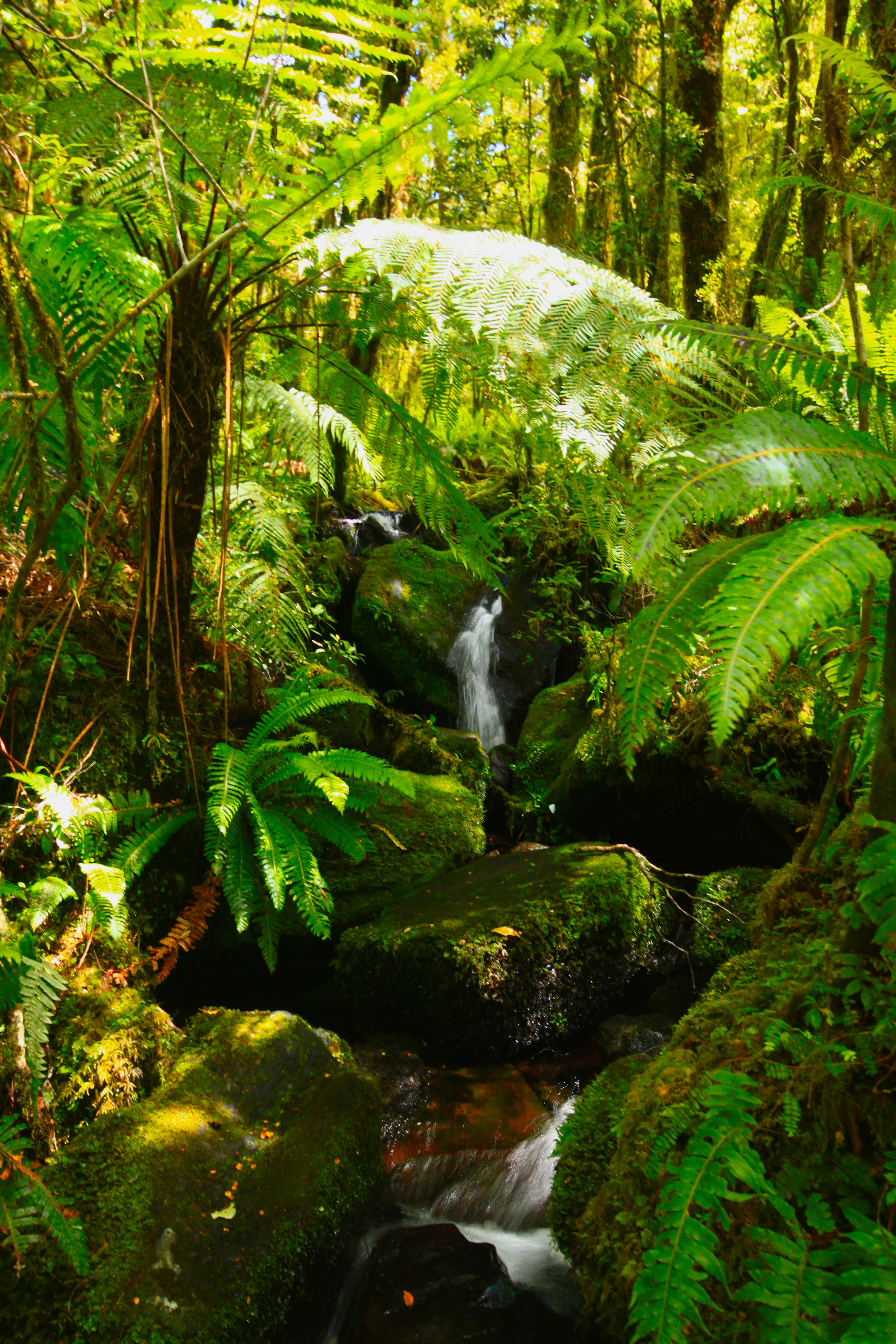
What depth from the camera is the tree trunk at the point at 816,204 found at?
13.6 ft

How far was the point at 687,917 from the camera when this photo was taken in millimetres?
4438

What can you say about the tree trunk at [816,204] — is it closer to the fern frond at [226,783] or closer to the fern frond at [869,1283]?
the fern frond at [226,783]

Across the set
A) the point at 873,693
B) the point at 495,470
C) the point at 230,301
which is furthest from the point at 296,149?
the point at 495,470

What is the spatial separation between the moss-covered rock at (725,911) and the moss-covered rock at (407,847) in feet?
4.24

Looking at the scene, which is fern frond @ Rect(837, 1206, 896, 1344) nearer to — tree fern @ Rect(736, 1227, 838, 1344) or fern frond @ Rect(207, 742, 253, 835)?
tree fern @ Rect(736, 1227, 838, 1344)

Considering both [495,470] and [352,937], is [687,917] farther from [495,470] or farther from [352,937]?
[495,470]

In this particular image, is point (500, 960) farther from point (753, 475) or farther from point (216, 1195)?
point (753, 475)

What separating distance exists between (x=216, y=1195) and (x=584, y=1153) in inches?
41.1

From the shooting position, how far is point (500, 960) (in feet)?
12.3

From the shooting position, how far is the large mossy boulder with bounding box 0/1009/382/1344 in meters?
1.99

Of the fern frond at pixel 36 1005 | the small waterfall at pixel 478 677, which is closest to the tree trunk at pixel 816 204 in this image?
the small waterfall at pixel 478 677

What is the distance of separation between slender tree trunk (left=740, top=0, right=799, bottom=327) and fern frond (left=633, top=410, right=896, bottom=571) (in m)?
6.03

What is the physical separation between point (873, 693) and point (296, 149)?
12.4 feet

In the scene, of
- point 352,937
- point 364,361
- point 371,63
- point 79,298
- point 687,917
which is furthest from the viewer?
point 371,63
